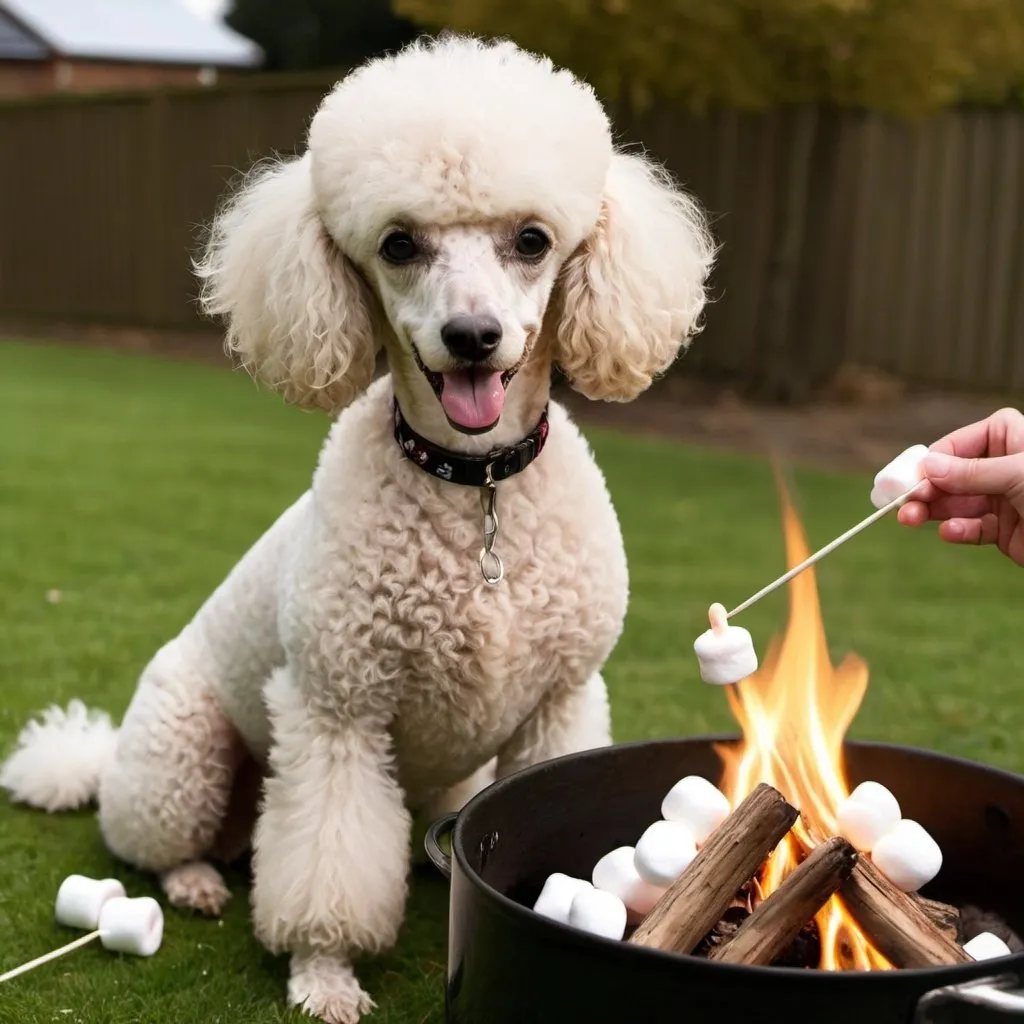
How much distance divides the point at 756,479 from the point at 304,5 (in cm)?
1864

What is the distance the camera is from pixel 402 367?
7.14ft

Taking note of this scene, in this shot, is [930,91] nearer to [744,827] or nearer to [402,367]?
[402,367]

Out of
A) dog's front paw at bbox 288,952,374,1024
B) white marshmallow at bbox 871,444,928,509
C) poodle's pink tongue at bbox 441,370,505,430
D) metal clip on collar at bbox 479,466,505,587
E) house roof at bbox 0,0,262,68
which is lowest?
dog's front paw at bbox 288,952,374,1024

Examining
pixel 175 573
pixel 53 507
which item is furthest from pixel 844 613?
pixel 53 507

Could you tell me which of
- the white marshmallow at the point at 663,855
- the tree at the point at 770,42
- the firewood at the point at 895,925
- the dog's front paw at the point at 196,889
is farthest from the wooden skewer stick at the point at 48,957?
the tree at the point at 770,42

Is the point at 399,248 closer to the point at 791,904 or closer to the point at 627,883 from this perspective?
the point at 627,883

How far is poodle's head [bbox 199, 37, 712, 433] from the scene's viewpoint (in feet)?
6.34

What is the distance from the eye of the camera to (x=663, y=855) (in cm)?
170

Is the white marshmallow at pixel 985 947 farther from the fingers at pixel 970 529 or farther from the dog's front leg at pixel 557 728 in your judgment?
the dog's front leg at pixel 557 728

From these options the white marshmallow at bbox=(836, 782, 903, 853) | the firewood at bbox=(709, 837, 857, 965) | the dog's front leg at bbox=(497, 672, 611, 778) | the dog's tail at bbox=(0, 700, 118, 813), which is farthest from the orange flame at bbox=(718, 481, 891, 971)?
the dog's tail at bbox=(0, 700, 118, 813)

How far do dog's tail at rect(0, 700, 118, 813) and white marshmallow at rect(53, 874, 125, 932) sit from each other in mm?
519

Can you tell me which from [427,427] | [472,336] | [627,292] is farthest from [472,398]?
[627,292]

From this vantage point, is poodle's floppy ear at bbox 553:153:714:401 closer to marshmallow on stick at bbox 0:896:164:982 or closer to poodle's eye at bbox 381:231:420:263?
poodle's eye at bbox 381:231:420:263

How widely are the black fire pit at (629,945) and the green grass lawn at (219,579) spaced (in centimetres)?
51
